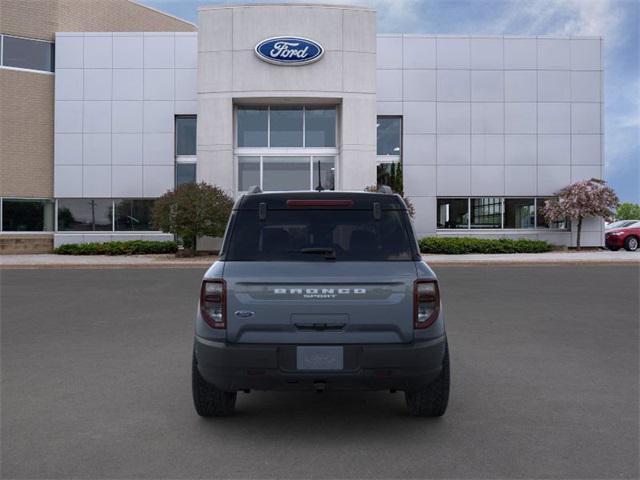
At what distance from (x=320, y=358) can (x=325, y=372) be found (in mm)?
101

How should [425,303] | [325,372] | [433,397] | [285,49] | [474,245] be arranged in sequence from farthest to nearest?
[474,245]
[285,49]
[433,397]
[425,303]
[325,372]

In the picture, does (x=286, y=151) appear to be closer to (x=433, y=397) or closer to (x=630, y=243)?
(x=630, y=243)

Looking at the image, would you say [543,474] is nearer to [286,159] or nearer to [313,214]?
[313,214]

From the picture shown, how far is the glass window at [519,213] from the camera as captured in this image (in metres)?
28.2

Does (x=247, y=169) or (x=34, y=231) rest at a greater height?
(x=247, y=169)

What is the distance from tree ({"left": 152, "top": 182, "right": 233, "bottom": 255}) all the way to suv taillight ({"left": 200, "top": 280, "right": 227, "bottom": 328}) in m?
18.3

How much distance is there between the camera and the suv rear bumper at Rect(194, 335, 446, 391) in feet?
13.1

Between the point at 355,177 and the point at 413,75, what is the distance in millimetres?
6397

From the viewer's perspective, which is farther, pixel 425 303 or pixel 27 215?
A: pixel 27 215

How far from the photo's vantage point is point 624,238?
91.7ft

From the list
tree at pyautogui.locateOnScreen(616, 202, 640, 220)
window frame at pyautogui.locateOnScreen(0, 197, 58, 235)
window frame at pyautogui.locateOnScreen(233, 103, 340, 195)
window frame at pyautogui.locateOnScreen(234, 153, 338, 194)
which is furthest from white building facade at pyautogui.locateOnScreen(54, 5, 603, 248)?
tree at pyautogui.locateOnScreen(616, 202, 640, 220)

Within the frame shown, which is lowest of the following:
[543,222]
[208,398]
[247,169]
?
[208,398]

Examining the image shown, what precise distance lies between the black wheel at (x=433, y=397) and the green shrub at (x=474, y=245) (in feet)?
67.4

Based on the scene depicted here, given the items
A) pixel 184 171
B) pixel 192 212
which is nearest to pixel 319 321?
pixel 192 212
